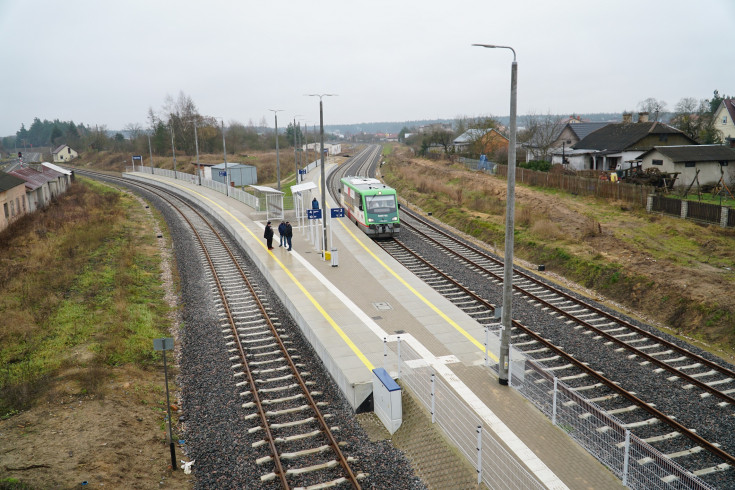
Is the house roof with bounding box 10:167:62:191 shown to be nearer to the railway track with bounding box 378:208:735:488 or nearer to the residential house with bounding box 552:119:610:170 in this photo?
the railway track with bounding box 378:208:735:488

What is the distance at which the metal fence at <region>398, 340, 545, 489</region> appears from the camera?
8.52 metres

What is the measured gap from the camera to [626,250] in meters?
22.8

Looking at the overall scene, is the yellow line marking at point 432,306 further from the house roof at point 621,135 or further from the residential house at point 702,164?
the house roof at point 621,135

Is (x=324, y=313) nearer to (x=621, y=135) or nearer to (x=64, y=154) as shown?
(x=621, y=135)

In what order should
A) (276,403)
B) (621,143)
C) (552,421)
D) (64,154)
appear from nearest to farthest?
(552,421)
(276,403)
(621,143)
(64,154)

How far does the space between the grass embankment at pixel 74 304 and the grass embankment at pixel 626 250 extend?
16.3 m

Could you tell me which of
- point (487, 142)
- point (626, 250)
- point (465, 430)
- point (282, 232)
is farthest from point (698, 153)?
point (465, 430)

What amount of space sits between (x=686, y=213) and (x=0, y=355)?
31874 mm

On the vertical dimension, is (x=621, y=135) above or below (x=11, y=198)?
above

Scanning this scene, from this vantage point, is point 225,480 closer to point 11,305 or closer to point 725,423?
point 725,423

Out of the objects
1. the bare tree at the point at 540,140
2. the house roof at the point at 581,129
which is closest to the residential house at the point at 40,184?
the bare tree at the point at 540,140

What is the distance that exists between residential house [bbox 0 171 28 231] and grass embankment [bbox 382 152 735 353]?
27.5 meters

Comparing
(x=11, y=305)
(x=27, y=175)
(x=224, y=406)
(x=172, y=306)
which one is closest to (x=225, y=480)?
(x=224, y=406)

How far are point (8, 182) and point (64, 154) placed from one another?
9849 centimetres
